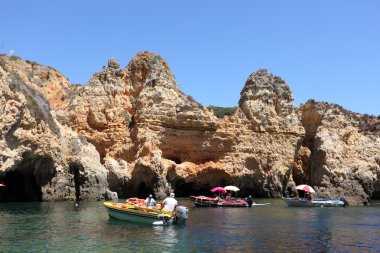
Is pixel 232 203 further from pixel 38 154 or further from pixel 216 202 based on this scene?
pixel 38 154

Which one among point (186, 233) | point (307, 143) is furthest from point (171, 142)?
point (186, 233)

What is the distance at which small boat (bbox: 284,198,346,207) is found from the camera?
1748 inches

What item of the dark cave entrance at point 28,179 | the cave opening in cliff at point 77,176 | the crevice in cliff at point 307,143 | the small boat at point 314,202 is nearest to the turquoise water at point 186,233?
the dark cave entrance at point 28,179

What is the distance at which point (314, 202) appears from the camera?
45.3m

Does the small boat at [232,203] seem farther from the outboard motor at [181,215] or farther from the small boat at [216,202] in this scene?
the outboard motor at [181,215]

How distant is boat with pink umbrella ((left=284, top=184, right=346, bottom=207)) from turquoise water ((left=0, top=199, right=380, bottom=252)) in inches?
436

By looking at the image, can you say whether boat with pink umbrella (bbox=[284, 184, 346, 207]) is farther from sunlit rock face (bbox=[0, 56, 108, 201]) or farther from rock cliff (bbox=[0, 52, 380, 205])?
sunlit rock face (bbox=[0, 56, 108, 201])

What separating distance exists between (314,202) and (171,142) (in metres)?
16.9

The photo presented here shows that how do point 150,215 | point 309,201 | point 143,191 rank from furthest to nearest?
point 143,191, point 309,201, point 150,215

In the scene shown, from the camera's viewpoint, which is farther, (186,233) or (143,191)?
(143,191)

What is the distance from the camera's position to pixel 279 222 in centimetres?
2970

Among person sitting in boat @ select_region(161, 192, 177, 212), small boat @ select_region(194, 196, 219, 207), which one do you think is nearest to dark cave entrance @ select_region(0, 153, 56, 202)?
small boat @ select_region(194, 196, 219, 207)

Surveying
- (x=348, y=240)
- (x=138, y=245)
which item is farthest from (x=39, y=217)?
(x=348, y=240)

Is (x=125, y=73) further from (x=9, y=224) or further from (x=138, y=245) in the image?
(x=138, y=245)
